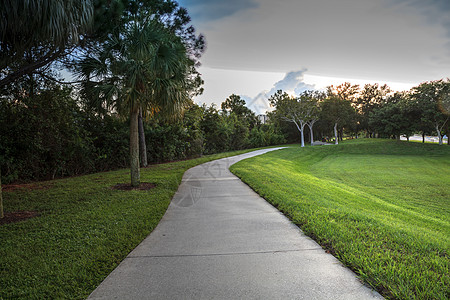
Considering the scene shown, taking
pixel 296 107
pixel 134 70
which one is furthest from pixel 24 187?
pixel 296 107

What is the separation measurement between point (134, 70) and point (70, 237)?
4.69 m

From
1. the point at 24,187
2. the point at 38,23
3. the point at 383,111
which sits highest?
the point at 383,111

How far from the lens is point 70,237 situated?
3887mm

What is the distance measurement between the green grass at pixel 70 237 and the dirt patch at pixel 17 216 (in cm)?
18

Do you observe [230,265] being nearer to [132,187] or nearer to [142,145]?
[132,187]

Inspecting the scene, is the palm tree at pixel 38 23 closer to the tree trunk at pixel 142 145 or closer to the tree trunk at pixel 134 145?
the tree trunk at pixel 134 145

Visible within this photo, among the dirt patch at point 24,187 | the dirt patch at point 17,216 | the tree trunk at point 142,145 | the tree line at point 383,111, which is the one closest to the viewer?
the dirt patch at point 17,216

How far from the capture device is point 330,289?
2.36 metres

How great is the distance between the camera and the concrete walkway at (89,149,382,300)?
7.73ft

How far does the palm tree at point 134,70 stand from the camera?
6898 millimetres

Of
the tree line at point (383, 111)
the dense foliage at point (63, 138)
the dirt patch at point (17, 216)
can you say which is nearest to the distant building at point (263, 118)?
the tree line at point (383, 111)

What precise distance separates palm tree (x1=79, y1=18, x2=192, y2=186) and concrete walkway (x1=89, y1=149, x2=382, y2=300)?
13.1ft

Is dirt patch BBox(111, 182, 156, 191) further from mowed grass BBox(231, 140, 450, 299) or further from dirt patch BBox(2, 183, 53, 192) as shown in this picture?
mowed grass BBox(231, 140, 450, 299)

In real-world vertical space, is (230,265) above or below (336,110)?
below
